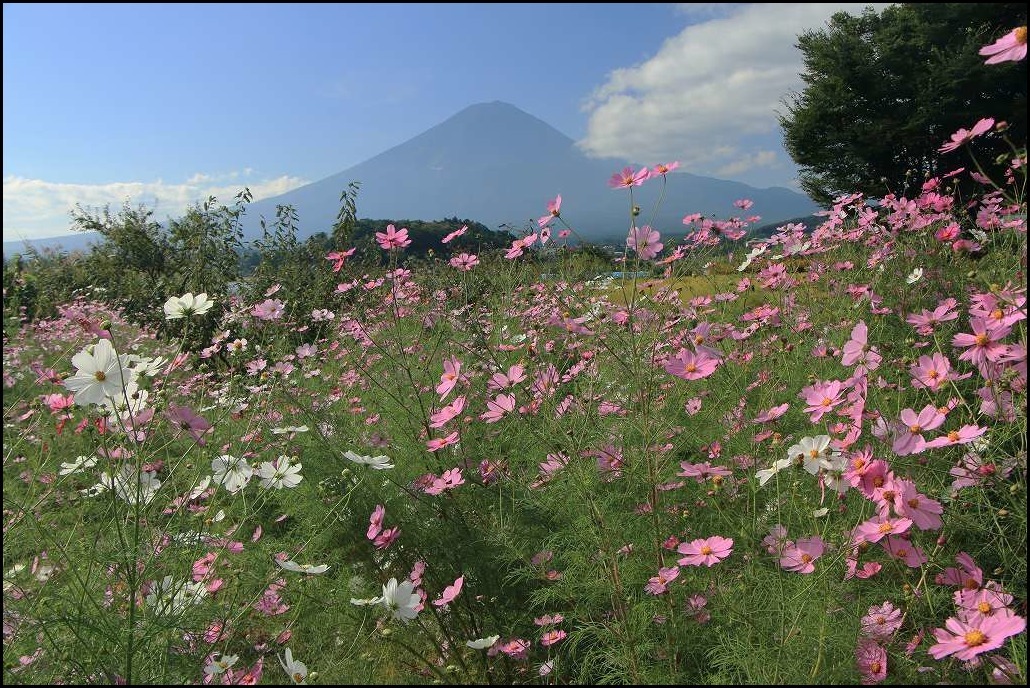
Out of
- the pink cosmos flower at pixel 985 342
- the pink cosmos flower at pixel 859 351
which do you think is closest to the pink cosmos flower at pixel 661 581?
the pink cosmos flower at pixel 859 351

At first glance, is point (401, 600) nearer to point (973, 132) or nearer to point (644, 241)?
point (644, 241)

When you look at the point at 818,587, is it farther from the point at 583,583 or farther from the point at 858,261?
the point at 858,261

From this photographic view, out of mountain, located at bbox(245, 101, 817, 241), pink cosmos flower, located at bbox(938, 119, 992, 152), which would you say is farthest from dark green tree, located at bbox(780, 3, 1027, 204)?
mountain, located at bbox(245, 101, 817, 241)

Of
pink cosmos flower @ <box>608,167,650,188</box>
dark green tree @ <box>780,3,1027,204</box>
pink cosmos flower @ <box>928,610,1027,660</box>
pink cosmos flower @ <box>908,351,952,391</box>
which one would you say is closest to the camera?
pink cosmos flower @ <box>928,610,1027,660</box>

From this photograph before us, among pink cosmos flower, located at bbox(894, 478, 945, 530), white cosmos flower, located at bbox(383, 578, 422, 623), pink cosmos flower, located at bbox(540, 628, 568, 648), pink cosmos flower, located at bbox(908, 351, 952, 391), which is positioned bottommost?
pink cosmos flower, located at bbox(540, 628, 568, 648)

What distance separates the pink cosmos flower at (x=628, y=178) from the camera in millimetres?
1544

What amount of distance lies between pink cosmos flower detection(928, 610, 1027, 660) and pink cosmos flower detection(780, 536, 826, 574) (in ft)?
0.66

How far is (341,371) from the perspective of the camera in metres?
3.58

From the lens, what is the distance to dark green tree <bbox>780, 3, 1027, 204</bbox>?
1059 cm

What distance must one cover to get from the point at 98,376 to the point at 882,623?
61.5 inches

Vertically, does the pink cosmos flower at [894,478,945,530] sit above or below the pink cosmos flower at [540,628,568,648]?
above

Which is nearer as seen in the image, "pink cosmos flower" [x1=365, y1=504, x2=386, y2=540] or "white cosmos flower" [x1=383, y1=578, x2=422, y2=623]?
"white cosmos flower" [x1=383, y1=578, x2=422, y2=623]

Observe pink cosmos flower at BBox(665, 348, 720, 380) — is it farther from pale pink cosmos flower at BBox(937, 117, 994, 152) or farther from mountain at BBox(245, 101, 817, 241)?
mountain at BBox(245, 101, 817, 241)

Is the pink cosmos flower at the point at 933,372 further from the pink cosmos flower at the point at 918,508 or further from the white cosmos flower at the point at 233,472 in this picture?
the white cosmos flower at the point at 233,472
